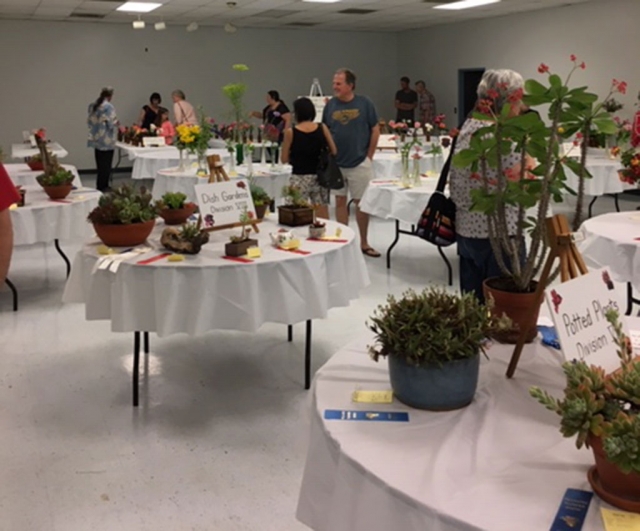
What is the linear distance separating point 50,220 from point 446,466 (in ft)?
13.4

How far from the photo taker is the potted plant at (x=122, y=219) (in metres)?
3.28

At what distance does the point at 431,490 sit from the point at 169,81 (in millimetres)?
14010

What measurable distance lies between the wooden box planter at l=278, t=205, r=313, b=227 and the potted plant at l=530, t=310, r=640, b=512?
270 cm

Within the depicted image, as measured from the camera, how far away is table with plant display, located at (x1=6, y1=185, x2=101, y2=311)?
188 inches

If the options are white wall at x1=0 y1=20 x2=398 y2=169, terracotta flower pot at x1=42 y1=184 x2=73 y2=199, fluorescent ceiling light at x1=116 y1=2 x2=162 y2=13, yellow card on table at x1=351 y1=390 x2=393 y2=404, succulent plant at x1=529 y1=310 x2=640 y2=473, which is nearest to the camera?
succulent plant at x1=529 y1=310 x2=640 y2=473

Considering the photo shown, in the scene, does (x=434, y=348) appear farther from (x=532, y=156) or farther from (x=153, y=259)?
(x=153, y=259)

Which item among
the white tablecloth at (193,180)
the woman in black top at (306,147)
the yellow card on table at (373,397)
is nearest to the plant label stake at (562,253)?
the yellow card on table at (373,397)

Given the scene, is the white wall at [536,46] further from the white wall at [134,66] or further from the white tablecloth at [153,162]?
the white tablecloth at [153,162]

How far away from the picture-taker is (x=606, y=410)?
1141 millimetres

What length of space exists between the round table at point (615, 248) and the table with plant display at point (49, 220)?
3185 mm

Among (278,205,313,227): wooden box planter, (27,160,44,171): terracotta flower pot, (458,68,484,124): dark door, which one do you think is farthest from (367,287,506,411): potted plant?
(458,68,484,124): dark door

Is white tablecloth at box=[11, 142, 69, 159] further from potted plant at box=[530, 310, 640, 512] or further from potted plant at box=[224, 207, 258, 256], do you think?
potted plant at box=[530, 310, 640, 512]

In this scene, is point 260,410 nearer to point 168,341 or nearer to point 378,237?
point 168,341

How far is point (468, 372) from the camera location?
1564 mm
